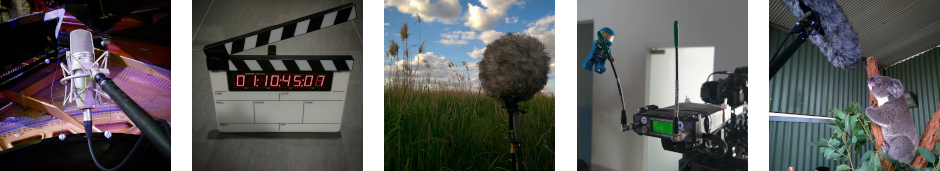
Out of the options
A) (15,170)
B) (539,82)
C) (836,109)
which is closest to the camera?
(836,109)

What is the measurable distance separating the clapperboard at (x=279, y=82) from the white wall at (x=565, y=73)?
1.07 meters

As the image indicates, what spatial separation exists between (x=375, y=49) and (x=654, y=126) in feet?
4.59

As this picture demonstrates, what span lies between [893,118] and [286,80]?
2.83 meters

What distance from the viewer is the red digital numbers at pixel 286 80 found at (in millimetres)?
1823

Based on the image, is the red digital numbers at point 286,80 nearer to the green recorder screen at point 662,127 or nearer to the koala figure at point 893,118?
the green recorder screen at point 662,127

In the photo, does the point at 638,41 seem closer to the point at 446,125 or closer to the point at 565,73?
the point at 565,73

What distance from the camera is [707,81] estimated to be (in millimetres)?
1521

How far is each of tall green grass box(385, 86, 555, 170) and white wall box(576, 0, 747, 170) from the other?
0.35 metres

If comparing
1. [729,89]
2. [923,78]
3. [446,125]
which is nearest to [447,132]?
[446,125]

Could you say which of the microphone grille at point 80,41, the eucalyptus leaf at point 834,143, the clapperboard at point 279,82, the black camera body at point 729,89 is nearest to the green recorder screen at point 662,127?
the black camera body at point 729,89

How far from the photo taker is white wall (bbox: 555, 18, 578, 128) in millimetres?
1646

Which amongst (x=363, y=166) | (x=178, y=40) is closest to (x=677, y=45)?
(x=363, y=166)

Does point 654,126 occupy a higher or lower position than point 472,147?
higher

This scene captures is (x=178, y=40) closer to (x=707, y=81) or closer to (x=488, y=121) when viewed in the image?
(x=488, y=121)
